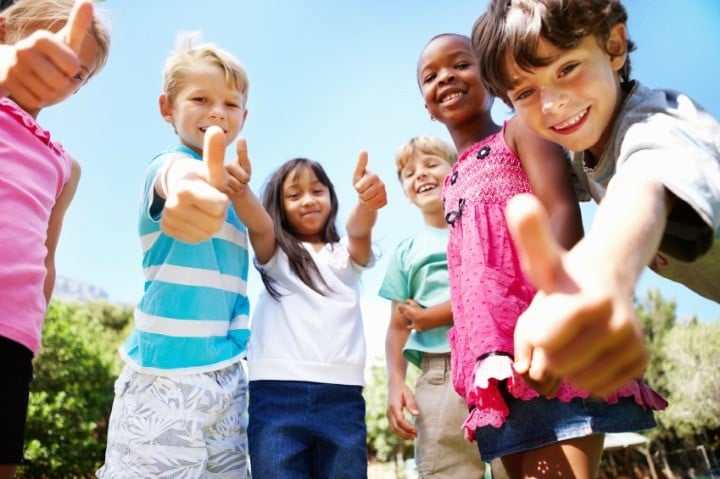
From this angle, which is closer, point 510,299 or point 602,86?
point 602,86

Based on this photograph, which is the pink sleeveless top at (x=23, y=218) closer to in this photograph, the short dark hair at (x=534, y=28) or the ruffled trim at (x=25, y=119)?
the ruffled trim at (x=25, y=119)

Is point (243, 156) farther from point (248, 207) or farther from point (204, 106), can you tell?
point (204, 106)

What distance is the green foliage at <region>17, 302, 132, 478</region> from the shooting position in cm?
1419

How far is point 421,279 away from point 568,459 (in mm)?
1552

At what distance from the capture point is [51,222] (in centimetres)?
218

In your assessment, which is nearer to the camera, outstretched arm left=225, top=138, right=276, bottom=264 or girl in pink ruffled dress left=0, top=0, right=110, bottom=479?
girl in pink ruffled dress left=0, top=0, right=110, bottom=479

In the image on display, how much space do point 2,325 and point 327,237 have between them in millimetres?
1627

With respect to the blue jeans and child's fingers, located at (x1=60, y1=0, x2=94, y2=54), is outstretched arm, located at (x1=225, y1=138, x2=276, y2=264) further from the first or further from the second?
child's fingers, located at (x1=60, y1=0, x2=94, y2=54)

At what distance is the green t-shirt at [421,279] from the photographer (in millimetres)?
2797

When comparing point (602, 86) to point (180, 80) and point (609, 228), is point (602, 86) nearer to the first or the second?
point (609, 228)

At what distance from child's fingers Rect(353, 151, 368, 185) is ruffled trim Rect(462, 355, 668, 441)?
1058 mm

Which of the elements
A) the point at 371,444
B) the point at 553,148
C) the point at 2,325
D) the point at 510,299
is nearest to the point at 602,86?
the point at 553,148

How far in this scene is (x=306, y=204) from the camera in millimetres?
2928

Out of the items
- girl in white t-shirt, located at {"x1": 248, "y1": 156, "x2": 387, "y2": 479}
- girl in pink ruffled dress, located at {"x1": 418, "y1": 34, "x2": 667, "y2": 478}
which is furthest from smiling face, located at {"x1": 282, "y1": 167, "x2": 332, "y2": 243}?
girl in pink ruffled dress, located at {"x1": 418, "y1": 34, "x2": 667, "y2": 478}
